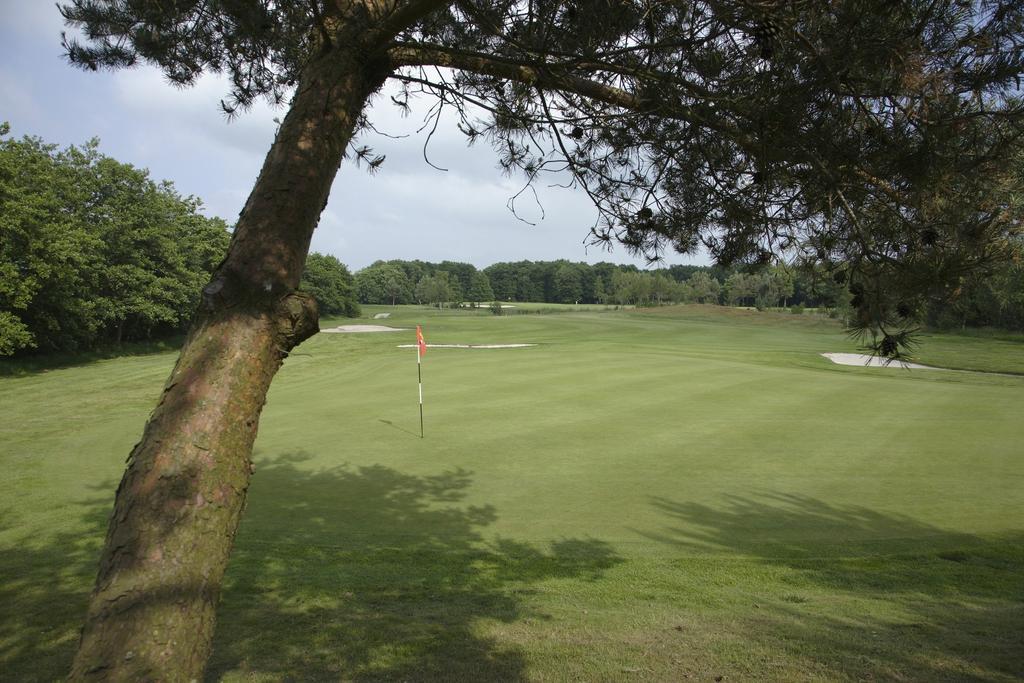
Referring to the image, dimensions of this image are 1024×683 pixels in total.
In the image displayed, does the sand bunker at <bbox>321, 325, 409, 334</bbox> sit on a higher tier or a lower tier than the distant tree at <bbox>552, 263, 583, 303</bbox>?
lower

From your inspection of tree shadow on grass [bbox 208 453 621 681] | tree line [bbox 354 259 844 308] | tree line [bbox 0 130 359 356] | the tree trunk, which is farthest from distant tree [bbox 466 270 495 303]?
the tree trunk

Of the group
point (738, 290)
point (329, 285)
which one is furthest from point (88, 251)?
point (738, 290)

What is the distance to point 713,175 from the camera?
3.90 meters

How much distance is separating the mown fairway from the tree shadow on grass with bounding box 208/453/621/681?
0.02 metres

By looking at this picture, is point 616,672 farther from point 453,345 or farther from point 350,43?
point 453,345

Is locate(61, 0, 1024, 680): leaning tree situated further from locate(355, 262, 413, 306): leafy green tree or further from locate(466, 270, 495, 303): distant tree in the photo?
locate(355, 262, 413, 306): leafy green tree

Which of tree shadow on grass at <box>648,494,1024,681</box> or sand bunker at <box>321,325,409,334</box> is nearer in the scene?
tree shadow on grass at <box>648,494,1024,681</box>

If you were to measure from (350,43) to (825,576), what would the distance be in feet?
16.2

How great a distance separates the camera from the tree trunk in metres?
1.74

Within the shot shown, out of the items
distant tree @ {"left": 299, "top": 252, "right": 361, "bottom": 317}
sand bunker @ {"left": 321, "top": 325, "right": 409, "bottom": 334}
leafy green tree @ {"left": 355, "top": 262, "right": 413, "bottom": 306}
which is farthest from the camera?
leafy green tree @ {"left": 355, "top": 262, "right": 413, "bottom": 306}

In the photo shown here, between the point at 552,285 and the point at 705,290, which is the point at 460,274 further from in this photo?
the point at 705,290

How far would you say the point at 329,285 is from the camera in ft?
195

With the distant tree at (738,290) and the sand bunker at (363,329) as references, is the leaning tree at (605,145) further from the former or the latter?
the distant tree at (738,290)

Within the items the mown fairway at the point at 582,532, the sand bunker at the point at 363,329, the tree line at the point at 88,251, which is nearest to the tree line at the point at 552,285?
the sand bunker at the point at 363,329
